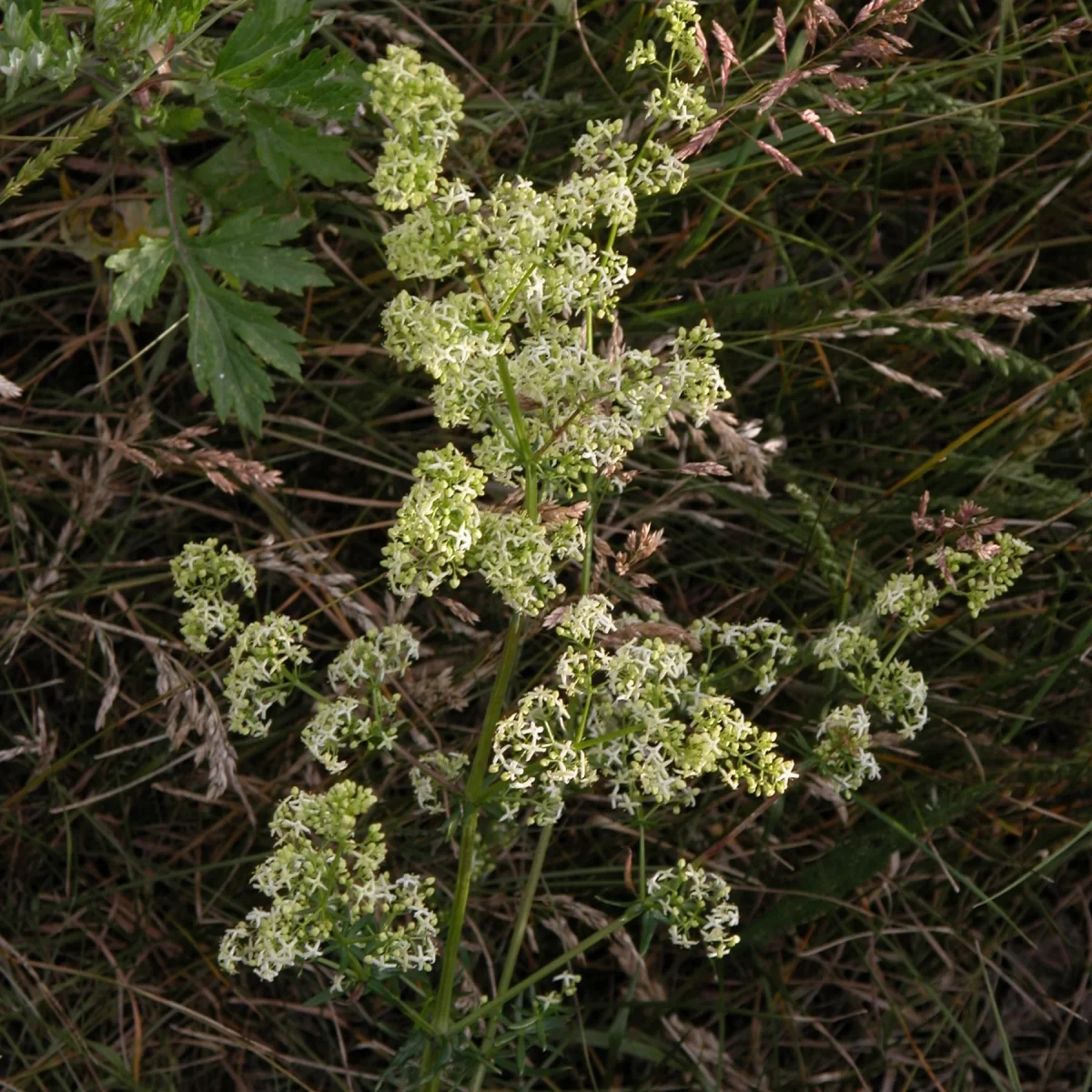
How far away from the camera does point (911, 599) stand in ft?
7.70

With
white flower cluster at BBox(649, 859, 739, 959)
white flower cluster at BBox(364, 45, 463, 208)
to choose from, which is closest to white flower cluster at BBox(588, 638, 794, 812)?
white flower cluster at BBox(649, 859, 739, 959)

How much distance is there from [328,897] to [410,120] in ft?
4.13

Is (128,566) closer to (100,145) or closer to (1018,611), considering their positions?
(100,145)

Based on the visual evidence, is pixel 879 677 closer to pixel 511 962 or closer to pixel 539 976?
pixel 539 976

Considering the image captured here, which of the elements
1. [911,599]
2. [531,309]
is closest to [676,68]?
[531,309]

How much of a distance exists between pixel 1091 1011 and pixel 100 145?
3443mm

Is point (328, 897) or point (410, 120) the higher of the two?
point (410, 120)

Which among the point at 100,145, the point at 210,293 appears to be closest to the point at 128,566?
the point at 210,293

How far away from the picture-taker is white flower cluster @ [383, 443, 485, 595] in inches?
75.6

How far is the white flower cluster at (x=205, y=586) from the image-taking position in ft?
7.42

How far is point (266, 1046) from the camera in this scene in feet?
10.7

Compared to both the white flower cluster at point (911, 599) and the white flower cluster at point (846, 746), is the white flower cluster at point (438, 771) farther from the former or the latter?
the white flower cluster at point (911, 599)

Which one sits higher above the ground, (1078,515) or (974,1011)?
(1078,515)

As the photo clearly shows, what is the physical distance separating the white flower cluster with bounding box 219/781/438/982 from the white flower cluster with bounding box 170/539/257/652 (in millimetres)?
326
